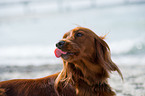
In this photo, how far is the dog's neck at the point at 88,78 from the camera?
7.70 ft

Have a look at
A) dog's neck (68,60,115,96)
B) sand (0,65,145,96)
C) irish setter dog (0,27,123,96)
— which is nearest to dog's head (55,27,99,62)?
irish setter dog (0,27,123,96)

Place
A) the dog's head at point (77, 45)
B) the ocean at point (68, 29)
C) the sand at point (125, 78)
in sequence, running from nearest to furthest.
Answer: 1. the dog's head at point (77, 45)
2. the sand at point (125, 78)
3. the ocean at point (68, 29)

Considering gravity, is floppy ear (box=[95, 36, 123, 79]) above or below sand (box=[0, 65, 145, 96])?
above

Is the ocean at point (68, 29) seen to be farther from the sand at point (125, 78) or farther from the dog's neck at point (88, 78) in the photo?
the sand at point (125, 78)

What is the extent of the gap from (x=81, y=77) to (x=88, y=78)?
0.26 ft

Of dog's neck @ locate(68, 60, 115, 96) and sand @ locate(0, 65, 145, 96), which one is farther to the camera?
sand @ locate(0, 65, 145, 96)

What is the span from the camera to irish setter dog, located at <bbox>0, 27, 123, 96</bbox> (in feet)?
7.57

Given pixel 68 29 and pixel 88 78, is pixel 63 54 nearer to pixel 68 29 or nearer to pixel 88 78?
pixel 88 78

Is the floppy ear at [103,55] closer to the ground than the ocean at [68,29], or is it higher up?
higher up

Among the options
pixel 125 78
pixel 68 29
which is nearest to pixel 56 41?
pixel 68 29

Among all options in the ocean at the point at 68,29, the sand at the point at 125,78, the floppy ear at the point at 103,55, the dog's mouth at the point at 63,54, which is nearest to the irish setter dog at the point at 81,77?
the floppy ear at the point at 103,55

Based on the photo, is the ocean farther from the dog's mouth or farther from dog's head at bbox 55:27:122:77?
the dog's mouth

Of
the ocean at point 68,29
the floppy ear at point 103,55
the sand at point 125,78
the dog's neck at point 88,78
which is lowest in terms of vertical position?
the ocean at point 68,29

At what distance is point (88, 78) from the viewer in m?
2.37
